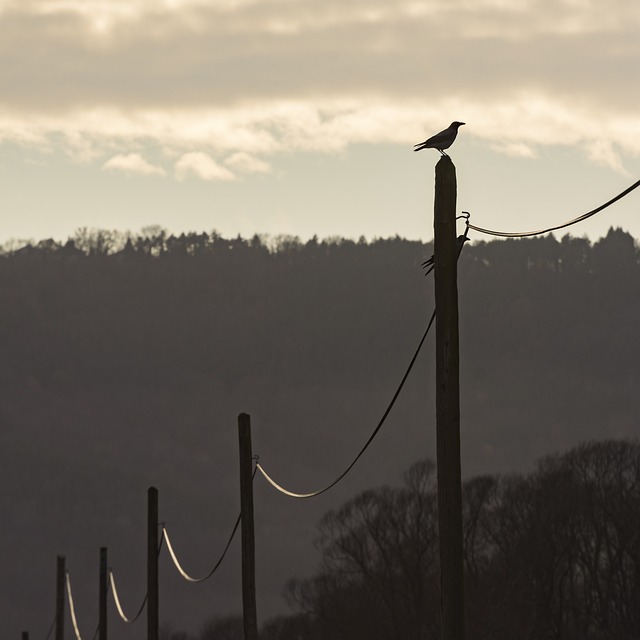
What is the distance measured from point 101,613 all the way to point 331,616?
133ft

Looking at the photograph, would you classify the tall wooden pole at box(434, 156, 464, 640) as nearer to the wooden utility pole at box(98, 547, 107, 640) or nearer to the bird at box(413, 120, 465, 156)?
the bird at box(413, 120, 465, 156)

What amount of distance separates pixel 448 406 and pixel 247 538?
12.8m

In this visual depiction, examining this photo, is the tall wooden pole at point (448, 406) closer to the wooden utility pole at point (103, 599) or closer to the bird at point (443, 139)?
the bird at point (443, 139)

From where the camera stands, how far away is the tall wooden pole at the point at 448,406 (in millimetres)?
11555

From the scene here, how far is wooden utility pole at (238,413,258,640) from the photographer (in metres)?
23.1

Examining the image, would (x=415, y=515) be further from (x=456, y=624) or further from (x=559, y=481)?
(x=456, y=624)

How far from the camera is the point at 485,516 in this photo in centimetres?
7825

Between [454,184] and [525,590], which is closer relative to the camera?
[454,184]

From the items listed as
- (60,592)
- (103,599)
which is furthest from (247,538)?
(60,592)

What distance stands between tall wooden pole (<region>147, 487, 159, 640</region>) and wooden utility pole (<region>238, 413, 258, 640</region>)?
902 centimetres

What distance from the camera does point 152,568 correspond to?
1324 inches

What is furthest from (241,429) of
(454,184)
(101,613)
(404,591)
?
(404,591)

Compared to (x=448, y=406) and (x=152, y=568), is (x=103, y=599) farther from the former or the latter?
(x=448, y=406)

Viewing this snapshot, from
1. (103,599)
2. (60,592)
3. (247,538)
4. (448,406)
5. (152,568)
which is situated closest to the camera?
(448,406)
